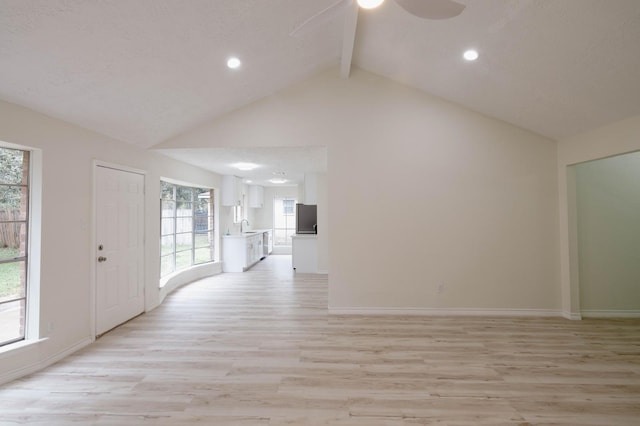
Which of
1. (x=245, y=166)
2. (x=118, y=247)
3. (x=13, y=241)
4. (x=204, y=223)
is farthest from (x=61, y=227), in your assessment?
(x=204, y=223)

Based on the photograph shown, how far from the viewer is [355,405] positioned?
2.18 metres

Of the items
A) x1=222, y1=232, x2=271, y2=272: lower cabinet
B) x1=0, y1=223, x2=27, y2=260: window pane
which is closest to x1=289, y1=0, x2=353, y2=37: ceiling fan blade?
x1=0, y1=223, x2=27, y2=260: window pane

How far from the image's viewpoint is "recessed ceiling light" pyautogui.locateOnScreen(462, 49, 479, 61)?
3.05 metres

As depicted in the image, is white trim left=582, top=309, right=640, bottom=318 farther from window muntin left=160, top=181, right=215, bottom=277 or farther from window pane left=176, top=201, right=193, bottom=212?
window pane left=176, top=201, right=193, bottom=212

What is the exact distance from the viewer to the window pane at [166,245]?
5305 millimetres

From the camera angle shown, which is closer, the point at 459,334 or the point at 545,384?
the point at 545,384

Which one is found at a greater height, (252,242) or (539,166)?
(539,166)

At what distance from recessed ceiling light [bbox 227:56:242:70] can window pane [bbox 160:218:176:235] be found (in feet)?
10.7

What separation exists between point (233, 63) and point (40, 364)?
3.42 meters

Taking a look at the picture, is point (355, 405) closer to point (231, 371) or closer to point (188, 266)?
point (231, 371)

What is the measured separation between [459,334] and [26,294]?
175 inches

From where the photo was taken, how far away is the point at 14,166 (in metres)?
2.72

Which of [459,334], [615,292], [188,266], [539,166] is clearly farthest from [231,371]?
[615,292]

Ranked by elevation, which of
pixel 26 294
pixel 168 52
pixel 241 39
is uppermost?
pixel 241 39
